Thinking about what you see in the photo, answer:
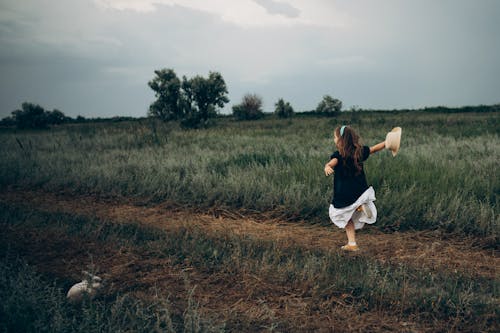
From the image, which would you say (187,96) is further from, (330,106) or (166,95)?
(330,106)

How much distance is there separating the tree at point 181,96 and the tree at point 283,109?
17948 mm

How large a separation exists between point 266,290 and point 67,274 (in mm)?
2164

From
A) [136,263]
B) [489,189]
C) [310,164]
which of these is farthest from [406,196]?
[136,263]

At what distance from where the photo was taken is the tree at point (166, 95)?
103ft

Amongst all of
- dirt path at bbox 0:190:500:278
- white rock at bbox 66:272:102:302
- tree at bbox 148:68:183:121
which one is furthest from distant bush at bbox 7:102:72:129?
white rock at bbox 66:272:102:302

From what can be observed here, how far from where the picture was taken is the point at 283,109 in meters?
49.4

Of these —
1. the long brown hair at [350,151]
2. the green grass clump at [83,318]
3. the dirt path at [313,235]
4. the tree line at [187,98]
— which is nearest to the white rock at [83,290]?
the green grass clump at [83,318]

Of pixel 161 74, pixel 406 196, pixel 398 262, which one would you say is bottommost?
pixel 398 262

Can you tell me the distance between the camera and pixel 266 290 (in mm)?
3188

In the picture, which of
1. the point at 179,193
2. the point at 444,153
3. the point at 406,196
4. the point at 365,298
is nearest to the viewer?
the point at 365,298

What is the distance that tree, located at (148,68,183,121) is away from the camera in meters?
31.4

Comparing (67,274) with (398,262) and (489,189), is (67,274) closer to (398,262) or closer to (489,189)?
(398,262)

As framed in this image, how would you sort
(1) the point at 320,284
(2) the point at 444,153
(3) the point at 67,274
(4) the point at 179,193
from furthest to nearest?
(2) the point at 444,153 < (4) the point at 179,193 < (3) the point at 67,274 < (1) the point at 320,284

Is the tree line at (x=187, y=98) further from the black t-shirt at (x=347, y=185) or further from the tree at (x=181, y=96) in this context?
the black t-shirt at (x=347, y=185)
